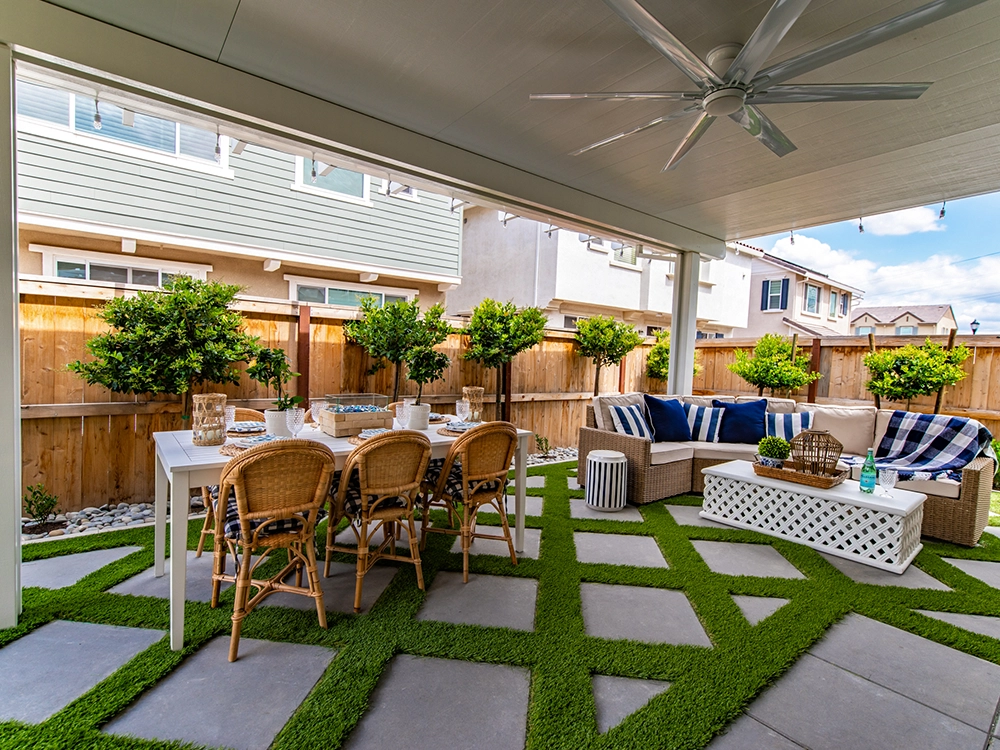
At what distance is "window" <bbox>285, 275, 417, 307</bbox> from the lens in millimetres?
6801

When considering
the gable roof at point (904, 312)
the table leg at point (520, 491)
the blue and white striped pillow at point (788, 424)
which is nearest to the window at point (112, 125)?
the table leg at point (520, 491)

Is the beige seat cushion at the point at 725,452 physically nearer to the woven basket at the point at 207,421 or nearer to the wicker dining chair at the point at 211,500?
the wicker dining chair at the point at 211,500

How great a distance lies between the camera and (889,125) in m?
3.36

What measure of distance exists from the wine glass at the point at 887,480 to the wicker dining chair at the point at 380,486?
345cm

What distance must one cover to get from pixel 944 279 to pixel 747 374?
26.1 m

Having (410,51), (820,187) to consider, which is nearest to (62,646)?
(410,51)

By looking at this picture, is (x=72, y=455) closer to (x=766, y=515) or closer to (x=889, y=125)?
(x=766, y=515)

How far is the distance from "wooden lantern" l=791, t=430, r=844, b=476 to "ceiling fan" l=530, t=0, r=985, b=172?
2.26 metres

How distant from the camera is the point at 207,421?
261cm

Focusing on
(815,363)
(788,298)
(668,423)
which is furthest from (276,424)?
(788,298)

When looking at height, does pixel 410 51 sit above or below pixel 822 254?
below

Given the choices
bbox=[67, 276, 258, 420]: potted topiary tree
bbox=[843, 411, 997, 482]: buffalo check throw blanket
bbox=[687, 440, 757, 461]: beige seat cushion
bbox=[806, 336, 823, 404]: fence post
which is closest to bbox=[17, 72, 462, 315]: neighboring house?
bbox=[67, 276, 258, 420]: potted topiary tree

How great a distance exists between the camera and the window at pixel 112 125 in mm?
4934

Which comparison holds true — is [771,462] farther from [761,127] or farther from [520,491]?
[761,127]
